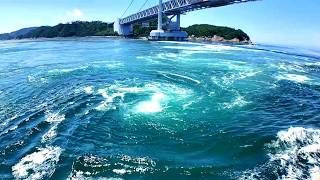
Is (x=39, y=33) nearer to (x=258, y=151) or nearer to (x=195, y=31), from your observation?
(x=195, y=31)

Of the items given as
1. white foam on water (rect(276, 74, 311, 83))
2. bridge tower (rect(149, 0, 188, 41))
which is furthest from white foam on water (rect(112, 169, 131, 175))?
bridge tower (rect(149, 0, 188, 41))

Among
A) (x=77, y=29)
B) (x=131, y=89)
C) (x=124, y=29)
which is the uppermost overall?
(x=77, y=29)

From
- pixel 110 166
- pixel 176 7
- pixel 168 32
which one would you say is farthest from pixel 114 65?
pixel 168 32

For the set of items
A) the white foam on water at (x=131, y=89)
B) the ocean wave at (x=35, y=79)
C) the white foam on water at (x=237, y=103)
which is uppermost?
the ocean wave at (x=35, y=79)

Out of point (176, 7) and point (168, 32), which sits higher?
point (176, 7)

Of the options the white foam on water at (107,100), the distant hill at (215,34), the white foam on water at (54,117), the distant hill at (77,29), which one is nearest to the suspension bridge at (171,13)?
the distant hill at (215,34)

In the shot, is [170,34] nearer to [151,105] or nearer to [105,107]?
[151,105]

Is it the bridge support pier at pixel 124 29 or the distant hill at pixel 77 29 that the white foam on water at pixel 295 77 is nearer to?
the bridge support pier at pixel 124 29

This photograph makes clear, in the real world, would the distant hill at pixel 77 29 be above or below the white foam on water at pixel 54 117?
above
